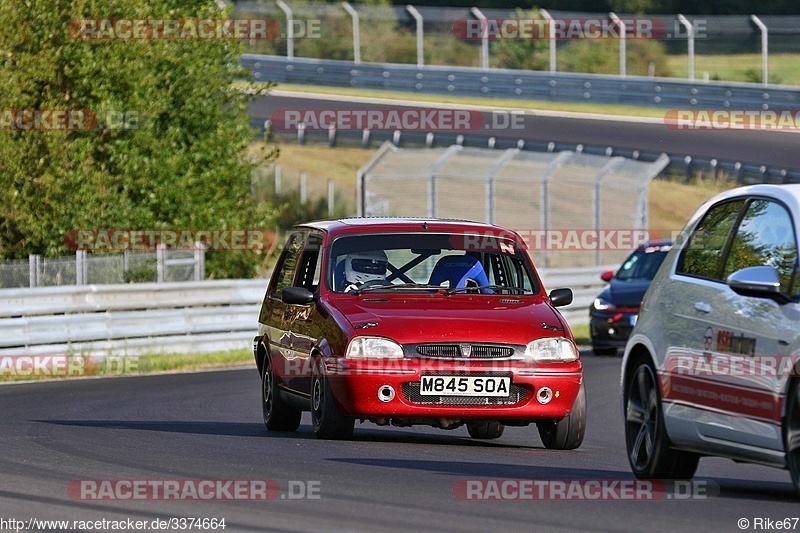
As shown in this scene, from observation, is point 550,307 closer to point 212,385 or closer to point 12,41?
point 212,385

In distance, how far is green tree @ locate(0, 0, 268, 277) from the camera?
81.1 ft

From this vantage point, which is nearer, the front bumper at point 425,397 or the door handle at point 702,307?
the door handle at point 702,307

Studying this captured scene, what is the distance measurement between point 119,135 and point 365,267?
45.7ft

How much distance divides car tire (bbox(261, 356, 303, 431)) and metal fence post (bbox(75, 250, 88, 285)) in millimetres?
9057

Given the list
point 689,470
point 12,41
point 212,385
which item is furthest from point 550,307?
point 12,41

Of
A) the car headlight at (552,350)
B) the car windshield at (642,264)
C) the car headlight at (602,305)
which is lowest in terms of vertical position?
the car headlight at (602,305)

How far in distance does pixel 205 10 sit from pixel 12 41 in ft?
12.5

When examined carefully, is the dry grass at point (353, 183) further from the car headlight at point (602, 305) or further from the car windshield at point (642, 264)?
the car headlight at point (602, 305)

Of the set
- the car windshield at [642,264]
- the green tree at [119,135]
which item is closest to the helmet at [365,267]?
the car windshield at [642,264]

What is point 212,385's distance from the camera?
19094 mm

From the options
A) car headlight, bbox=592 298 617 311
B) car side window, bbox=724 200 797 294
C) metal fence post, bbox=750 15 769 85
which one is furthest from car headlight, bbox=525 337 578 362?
metal fence post, bbox=750 15 769 85

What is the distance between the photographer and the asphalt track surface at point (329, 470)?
8133 millimetres

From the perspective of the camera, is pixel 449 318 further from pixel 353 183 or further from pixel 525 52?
pixel 525 52

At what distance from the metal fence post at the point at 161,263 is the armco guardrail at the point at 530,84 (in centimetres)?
2079
